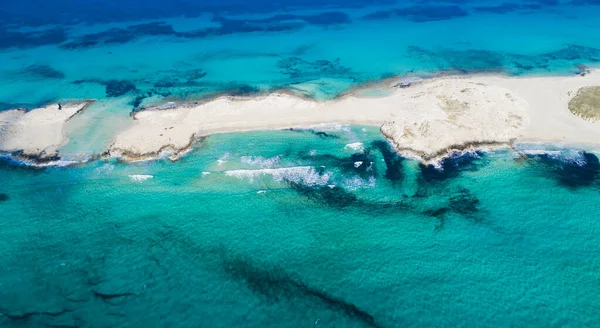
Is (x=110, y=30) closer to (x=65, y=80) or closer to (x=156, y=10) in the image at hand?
(x=156, y=10)

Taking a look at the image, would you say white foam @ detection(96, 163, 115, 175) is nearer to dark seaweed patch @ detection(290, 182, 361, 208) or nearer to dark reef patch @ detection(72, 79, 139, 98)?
dark reef patch @ detection(72, 79, 139, 98)

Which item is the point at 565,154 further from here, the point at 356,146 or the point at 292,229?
the point at 292,229

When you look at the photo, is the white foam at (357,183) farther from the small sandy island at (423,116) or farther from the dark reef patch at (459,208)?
the small sandy island at (423,116)

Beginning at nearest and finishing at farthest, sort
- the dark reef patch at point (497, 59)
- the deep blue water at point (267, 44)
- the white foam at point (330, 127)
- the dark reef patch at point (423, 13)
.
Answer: the white foam at point (330, 127), the deep blue water at point (267, 44), the dark reef patch at point (497, 59), the dark reef patch at point (423, 13)

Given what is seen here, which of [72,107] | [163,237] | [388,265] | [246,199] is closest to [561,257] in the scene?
[388,265]

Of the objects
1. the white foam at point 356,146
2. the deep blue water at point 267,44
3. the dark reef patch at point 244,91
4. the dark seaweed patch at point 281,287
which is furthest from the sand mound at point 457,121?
the dark reef patch at point 244,91

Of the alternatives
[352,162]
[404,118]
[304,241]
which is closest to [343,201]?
[304,241]
